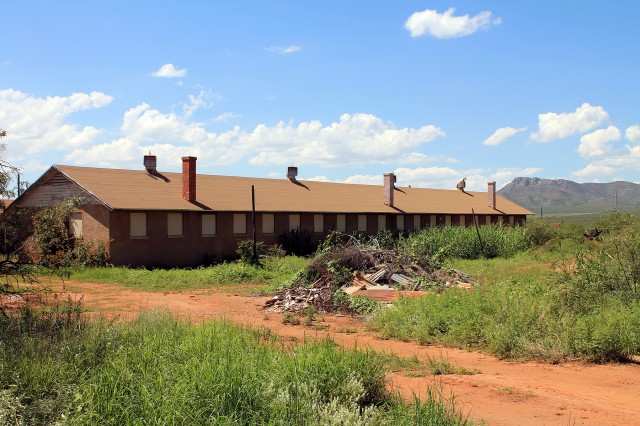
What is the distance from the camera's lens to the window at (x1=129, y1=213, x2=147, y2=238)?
31.3 metres

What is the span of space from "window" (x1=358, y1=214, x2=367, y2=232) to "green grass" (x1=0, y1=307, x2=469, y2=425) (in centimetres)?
3556

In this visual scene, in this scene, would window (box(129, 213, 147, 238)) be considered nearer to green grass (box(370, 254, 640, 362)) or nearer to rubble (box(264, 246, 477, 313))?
rubble (box(264, 246, 477, 313))

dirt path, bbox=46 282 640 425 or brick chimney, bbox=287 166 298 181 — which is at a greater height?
brick chimney, bbox=287 166 298 181

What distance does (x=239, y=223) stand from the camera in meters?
36.6

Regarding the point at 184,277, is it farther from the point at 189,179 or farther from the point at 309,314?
the point at 309,314

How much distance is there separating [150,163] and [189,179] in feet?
14.2

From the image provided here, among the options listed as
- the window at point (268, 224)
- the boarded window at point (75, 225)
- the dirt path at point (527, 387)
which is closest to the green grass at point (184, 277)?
the boarded window at point (75, 225)

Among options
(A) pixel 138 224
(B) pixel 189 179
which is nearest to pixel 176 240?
(A) pixel 138 224

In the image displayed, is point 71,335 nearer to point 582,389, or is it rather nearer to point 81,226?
point 582,389

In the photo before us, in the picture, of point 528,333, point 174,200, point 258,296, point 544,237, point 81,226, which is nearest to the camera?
point 528,333

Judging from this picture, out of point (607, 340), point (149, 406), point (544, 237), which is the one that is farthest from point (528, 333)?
point (544, 237)

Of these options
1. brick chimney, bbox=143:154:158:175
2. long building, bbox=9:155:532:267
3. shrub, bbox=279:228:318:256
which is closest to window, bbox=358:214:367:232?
long building, bbox=9:155:532:267

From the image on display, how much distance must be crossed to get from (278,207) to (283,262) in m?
6.65

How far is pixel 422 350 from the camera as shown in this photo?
496 inches
